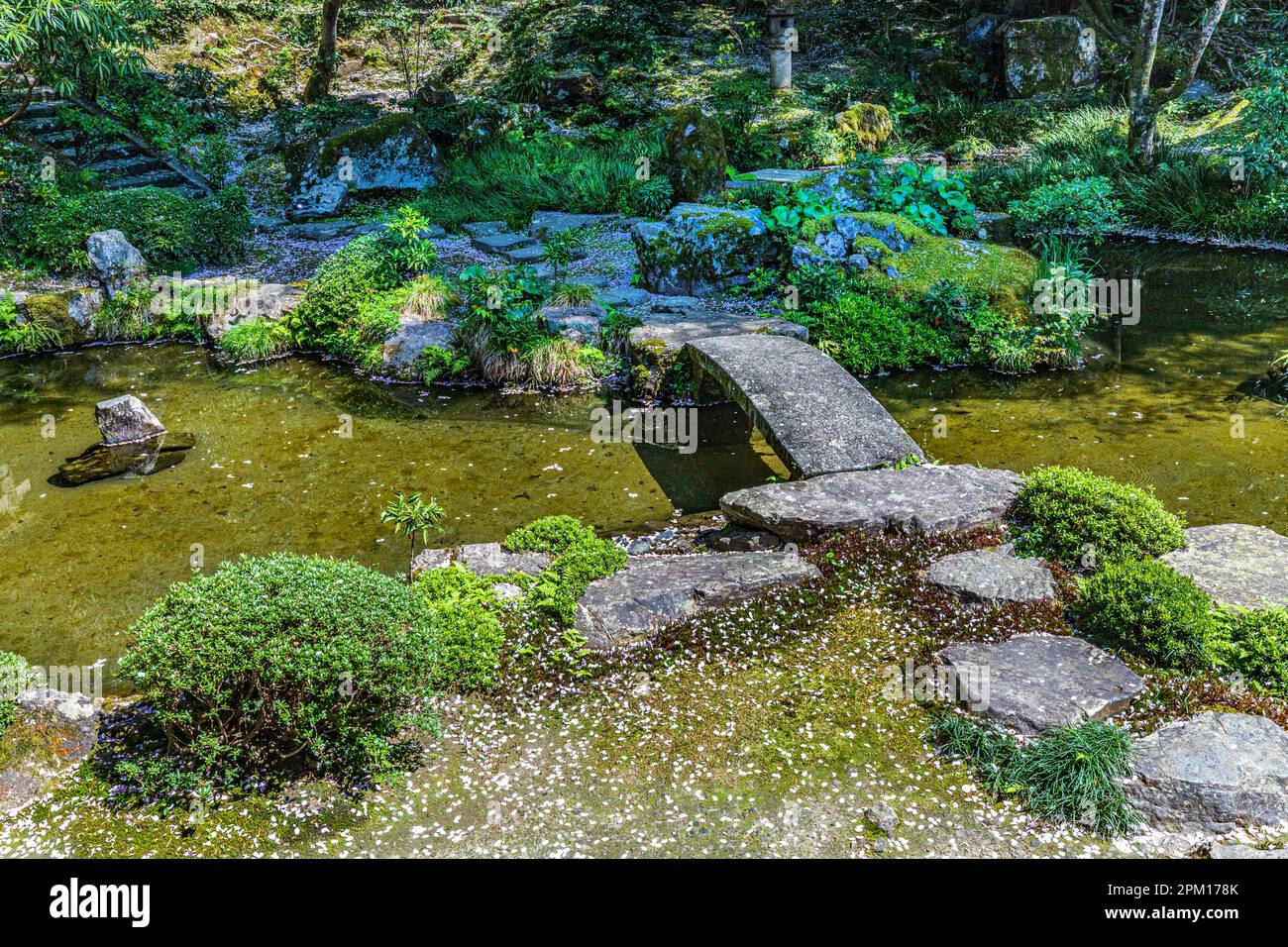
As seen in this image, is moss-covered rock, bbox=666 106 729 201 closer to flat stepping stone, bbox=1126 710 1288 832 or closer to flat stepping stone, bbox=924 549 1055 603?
flat stepping stone, bbox=924 549 1055 603

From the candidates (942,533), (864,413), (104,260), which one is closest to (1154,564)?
(942,533)

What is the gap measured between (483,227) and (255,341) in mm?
4231

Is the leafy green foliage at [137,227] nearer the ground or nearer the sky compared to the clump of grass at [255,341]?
Answer: nearer the sky

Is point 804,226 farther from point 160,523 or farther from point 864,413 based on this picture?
point 160,523

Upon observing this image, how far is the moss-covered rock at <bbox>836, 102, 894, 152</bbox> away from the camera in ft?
52.0

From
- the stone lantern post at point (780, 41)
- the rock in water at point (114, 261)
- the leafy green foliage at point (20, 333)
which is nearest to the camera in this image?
the leafy green foliage at point (20, 333)

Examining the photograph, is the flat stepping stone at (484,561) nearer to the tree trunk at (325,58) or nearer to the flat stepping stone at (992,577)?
the flat stepping stone at (992,577)

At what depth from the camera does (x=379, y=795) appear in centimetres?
410

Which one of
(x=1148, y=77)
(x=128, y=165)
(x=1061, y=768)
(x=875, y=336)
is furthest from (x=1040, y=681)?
(x=128, y=165)

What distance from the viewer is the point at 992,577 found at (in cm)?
538

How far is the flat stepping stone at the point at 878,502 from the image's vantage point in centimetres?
583

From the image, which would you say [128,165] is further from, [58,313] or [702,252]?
[702,252]

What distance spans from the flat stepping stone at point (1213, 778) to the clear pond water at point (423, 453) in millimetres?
2720

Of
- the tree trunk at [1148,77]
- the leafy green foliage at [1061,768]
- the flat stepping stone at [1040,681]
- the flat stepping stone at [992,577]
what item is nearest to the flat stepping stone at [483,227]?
the tree trunk at [1148,77]
